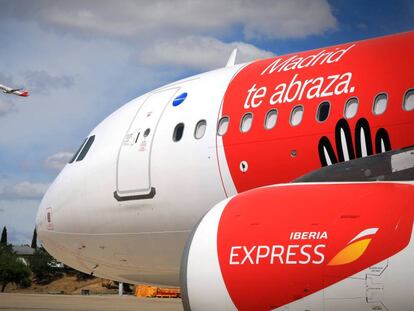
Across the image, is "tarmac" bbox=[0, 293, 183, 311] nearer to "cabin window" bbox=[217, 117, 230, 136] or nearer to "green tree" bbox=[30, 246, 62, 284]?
"cabin window" bbox=[217, 117, 230, 136]

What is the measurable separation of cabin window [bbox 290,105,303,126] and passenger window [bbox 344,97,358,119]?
1.83ft

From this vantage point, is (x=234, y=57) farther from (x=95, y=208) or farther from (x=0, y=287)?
(x=0, y=287)

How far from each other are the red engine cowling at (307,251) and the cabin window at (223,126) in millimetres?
2948

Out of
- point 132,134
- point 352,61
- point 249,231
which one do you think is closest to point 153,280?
point 132,134

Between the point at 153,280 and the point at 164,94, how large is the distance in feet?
8.57

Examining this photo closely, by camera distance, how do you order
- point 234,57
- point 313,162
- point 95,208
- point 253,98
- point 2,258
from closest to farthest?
point 313,162 → point 253,98 → point 95,208 → point 234,57 → point 2,258

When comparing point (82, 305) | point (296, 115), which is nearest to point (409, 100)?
point (296, 115)

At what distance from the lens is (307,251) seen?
191 inches

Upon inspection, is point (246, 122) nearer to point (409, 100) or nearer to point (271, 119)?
point (271, 119)

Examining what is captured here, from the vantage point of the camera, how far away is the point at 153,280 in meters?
9.71

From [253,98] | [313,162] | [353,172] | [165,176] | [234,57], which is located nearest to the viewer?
[353,172]

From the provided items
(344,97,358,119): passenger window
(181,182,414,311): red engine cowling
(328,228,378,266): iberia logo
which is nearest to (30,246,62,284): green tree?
(344,97,358,119): passenger window

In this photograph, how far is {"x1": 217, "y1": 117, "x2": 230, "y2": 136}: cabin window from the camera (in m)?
8.52

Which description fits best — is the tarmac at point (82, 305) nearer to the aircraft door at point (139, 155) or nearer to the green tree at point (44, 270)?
the aircraft door at point (139, 155)
